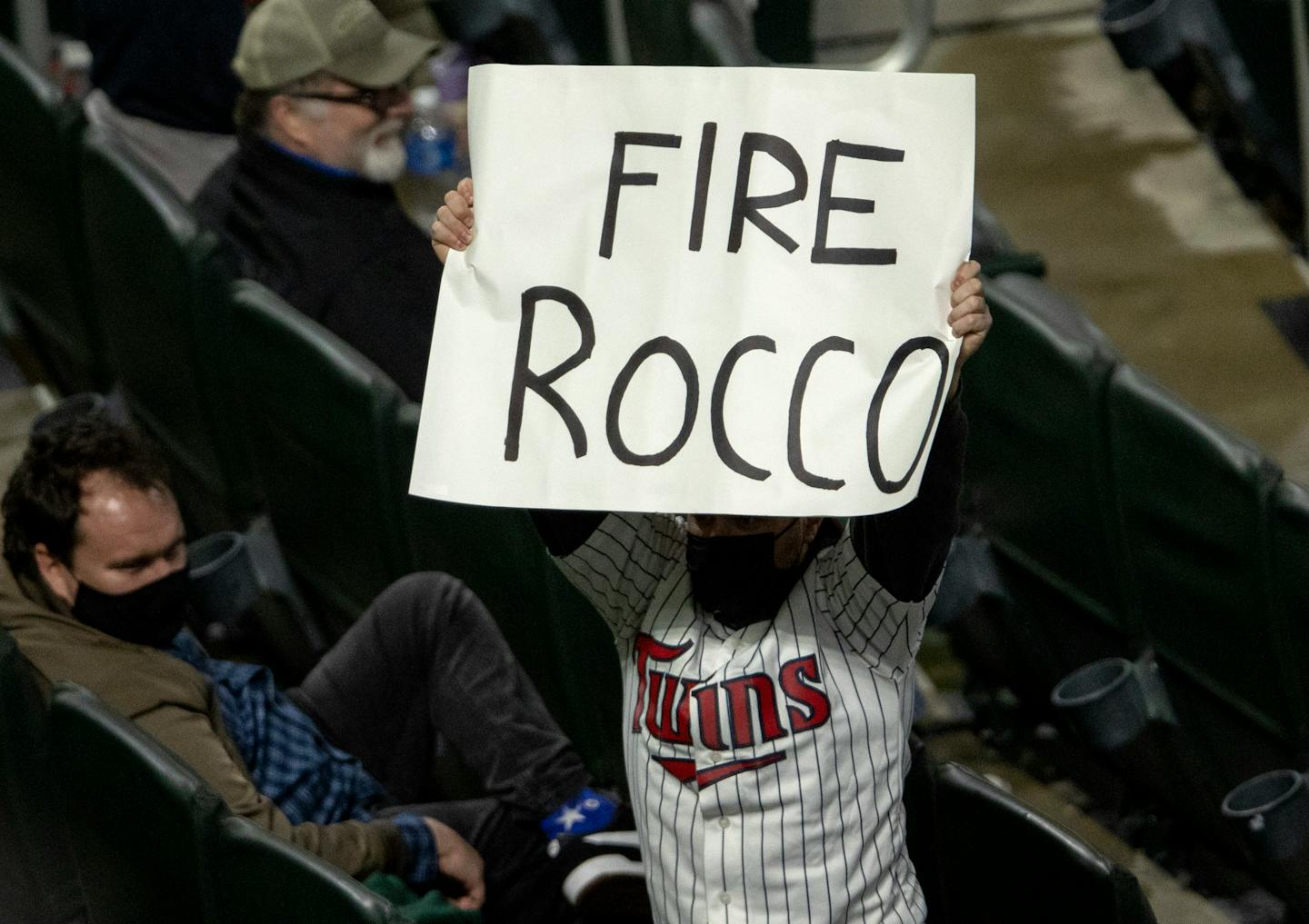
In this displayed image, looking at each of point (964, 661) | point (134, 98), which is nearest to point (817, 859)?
point (964, 661)

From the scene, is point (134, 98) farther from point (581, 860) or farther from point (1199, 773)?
point (1199, 773)

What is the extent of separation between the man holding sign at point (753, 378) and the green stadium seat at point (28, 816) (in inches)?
28.0

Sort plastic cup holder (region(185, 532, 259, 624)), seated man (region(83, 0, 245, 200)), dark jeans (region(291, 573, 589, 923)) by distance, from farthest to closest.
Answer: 1. seated man (region(83, 0, 245, 200))
2. plastic cup holder (region(185, 532, 259, 624))
3. dark jeans (region(291, 573, 589, 923))

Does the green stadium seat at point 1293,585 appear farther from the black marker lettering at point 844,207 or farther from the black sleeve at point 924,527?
the black marker lettering at point 844,207

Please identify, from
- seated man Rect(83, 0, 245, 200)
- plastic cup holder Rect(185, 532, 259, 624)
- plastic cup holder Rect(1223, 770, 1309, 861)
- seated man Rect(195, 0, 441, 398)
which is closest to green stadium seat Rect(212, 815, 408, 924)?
plastic cup holder Rect(185, 532, 259, 624)

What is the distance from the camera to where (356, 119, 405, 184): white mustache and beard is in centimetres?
336

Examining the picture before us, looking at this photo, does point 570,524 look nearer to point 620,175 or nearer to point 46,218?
point 620,175

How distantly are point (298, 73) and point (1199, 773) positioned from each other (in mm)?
1807

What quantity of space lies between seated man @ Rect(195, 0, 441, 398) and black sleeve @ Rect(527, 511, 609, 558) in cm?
143

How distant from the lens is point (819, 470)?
1553 millimetres

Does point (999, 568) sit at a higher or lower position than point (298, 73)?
lower

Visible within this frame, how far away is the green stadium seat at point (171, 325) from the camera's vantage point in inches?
118

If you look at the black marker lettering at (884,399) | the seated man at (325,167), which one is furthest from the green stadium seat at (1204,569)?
the seated man at (325,167)

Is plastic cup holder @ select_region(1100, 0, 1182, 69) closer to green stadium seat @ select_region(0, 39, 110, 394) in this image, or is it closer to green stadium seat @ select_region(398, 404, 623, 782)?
green stadium seat @ select_region(0, 39, 110, 394)
